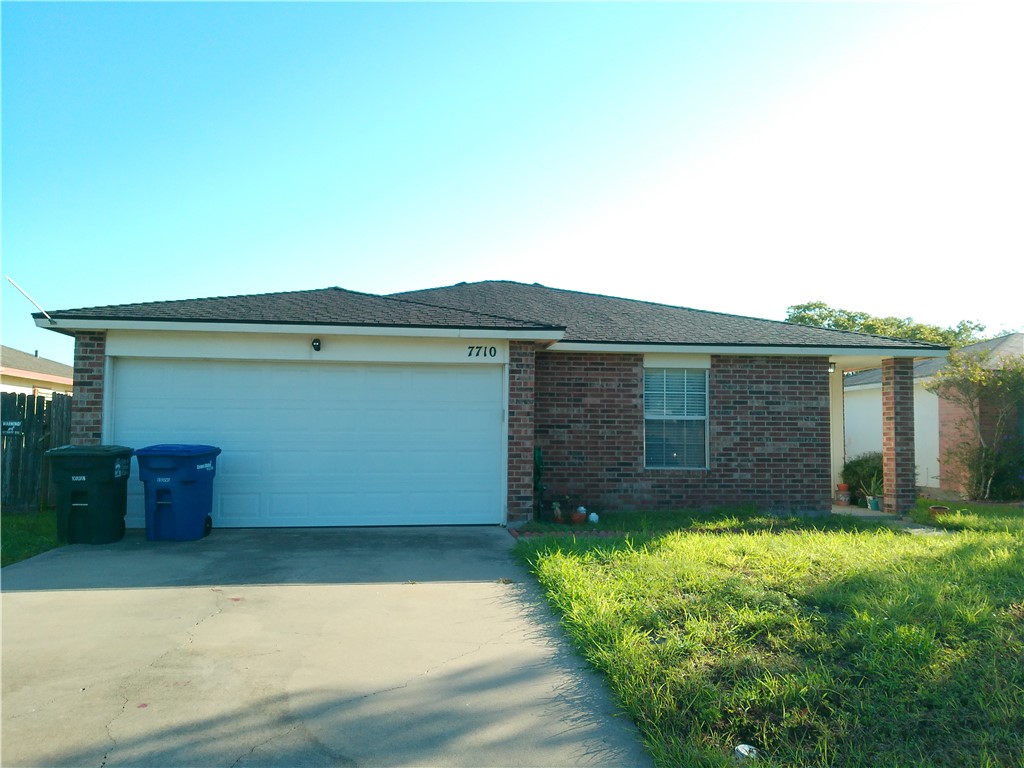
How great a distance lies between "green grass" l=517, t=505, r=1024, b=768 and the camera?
3.69 m

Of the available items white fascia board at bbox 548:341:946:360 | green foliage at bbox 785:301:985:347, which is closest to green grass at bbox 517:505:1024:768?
white fascia board at bbox 548:341:946:360

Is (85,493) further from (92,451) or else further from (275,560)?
(275,560)

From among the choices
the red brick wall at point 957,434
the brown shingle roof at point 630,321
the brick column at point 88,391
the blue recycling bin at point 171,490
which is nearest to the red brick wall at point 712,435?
the brown shingle roof at point 630,321

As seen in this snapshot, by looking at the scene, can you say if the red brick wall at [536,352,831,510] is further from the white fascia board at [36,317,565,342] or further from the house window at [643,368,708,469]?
the white fascia board at [36,317,565,342]

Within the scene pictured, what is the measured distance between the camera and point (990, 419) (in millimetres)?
15570

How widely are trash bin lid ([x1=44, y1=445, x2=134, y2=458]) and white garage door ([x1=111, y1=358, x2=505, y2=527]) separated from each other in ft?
2.70

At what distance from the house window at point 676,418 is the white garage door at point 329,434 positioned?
2601mm

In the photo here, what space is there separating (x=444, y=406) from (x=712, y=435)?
4223 millimetres

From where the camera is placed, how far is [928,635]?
15.5 feet

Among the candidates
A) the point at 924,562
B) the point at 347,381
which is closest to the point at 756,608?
the point at 924,562

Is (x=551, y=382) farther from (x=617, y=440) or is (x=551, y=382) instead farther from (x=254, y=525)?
(x=254, y=525)

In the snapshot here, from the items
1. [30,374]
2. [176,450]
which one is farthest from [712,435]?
[30,374]

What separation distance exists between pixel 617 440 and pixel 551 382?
133 centimetres

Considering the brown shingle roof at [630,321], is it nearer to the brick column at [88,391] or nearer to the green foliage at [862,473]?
the green foliage at [862,473]
